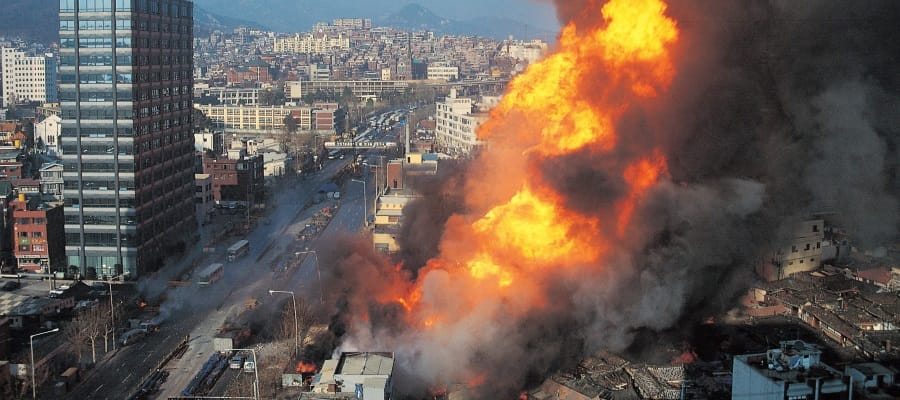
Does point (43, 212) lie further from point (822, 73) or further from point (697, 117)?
point (822, 73)

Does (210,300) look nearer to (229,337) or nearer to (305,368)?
(229,337)

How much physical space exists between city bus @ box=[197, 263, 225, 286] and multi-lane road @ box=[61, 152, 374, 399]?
0.16 m

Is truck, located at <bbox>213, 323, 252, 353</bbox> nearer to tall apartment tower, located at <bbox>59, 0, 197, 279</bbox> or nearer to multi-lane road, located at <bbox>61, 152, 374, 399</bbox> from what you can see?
multi-lane road, located at <bbox>61, 152, 374, 399</bbox>

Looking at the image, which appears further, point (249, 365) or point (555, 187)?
point (249, 365)

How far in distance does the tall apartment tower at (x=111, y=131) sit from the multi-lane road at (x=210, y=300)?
192cm

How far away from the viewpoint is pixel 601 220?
45.5 feet

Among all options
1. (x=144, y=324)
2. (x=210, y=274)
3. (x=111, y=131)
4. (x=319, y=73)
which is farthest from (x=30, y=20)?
(x=144, y=324)

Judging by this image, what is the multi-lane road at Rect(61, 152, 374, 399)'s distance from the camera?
47.2 ft

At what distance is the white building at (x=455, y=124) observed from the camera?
32.9 m

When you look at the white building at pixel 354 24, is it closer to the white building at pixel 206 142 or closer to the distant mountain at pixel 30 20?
the distant mountain at pixel 30 20

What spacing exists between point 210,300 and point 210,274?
144 centimetres

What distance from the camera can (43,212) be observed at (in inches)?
821

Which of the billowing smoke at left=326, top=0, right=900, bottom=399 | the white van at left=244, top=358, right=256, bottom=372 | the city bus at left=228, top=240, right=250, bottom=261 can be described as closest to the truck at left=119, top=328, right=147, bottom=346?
the white van at left=244, top=358, right=256, bottom=372

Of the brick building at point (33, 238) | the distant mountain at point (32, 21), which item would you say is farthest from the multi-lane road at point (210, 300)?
the distant mountain at point (32, 21)
